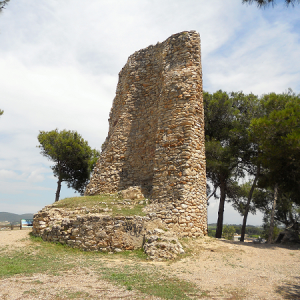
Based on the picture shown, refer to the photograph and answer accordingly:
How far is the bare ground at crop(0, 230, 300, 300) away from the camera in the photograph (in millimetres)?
4977

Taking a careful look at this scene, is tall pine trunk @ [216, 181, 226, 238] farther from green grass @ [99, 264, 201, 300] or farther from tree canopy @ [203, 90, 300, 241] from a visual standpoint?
green grass @ [99, 264, 201, 300]

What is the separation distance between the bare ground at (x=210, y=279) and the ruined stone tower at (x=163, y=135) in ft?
6.77

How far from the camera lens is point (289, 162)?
37.3 ft

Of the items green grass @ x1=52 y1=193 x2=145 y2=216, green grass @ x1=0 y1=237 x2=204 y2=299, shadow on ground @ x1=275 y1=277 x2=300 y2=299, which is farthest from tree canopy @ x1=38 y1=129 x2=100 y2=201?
shadow on ground @ x1=275 y1=277 x2=300 y2=299

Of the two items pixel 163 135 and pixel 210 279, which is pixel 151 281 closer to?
pixel 210 279

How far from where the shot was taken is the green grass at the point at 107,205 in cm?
1018

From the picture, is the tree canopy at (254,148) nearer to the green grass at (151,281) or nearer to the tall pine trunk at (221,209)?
the tall pine trunk at (221,209)

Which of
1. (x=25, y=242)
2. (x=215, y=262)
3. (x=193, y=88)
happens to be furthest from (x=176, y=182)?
(x=25, y=242)

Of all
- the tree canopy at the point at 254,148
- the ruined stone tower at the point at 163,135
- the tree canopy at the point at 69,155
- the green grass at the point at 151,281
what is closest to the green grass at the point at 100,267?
the green grass at the point at 151,281

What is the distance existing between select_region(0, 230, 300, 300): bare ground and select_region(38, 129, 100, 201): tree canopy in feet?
47.2

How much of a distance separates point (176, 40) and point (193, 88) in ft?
8.65

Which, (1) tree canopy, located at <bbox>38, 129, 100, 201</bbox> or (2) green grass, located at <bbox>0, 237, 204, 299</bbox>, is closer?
(2) green grass, located at <bbox>0, 237, 204, 299</bbox>

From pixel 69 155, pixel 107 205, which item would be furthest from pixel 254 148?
pixel 69 155

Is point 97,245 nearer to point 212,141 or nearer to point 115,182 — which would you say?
point 115,182
